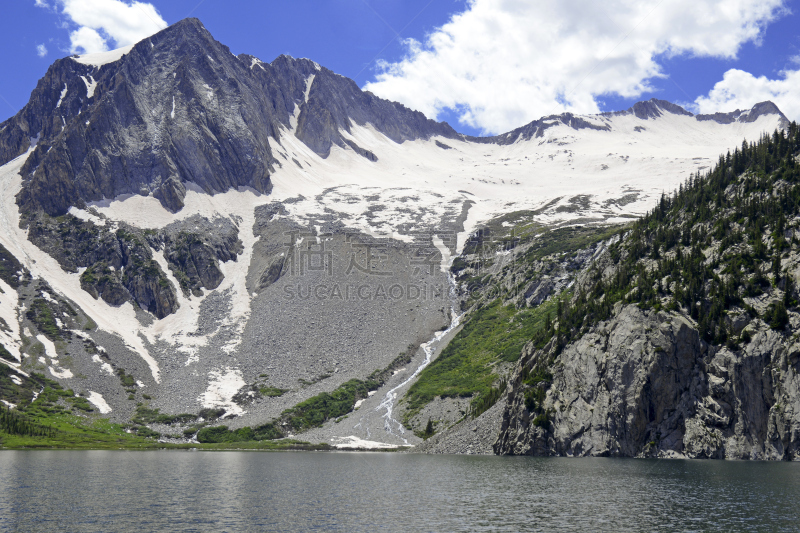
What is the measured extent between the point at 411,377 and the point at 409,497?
294ft

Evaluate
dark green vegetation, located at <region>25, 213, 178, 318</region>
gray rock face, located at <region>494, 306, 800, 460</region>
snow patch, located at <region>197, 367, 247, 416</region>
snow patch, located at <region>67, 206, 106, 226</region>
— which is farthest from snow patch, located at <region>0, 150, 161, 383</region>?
gray rock face, located at <region>494, 306, 800, 460</region>

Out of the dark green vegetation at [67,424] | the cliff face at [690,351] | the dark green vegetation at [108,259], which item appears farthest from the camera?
the dark green vegetation at [108,259]

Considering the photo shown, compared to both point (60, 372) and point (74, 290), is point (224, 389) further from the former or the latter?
point (74, 290)

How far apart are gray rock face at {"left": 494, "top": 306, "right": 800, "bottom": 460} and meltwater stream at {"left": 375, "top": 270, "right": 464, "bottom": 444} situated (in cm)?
A: 3148

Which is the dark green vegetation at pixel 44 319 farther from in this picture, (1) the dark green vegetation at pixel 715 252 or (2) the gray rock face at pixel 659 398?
(1) the dark green vegetation at pixel 715 252

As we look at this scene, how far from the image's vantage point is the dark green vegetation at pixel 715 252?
258 ft

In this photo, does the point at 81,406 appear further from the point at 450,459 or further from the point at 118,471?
the point at 450,459

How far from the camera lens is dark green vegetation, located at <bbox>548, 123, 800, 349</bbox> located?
3100 inches

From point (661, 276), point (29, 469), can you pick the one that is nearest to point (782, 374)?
point (661, 276)

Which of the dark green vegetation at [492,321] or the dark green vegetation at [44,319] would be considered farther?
the dark green vegetation at [44,319]

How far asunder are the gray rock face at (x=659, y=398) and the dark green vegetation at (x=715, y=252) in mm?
3456

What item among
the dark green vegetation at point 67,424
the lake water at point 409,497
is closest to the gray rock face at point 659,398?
the lake water at point 409,497

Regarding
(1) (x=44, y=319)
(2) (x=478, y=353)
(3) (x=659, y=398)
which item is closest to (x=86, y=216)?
(1) (x=44, y=319)

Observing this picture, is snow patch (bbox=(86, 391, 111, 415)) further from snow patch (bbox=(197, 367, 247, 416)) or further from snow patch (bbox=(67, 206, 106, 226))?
snow patch (bbox=(67, 206, 106, 226))
